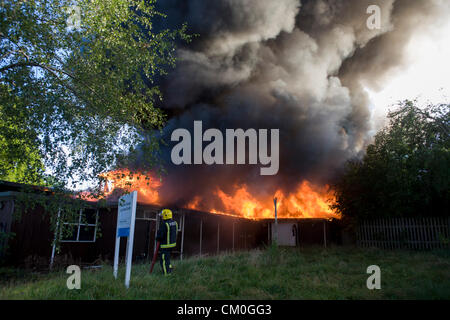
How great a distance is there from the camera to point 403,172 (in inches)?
641

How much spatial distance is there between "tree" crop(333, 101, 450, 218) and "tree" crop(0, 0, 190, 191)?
13.4 metres

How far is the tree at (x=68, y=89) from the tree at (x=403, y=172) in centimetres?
1338

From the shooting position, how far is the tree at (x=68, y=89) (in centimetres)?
679

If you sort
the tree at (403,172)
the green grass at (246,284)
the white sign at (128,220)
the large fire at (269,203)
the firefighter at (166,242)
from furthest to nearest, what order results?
the large fire at (269,203) < the tree at (403,172) < the firefighter at (166,242) < the white sign at (128,220) < the green grass at (246,284)

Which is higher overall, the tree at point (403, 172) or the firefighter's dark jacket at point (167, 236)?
the tree at point (403, 172)

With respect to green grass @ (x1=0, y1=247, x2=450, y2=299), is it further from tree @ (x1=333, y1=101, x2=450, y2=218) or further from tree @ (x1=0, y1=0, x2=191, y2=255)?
tree @ (x1=333, y1=101, x2=450, y2=218)

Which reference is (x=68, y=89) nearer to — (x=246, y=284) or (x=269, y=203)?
(x=246, y=284)

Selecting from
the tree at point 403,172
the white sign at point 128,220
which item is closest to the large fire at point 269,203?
the tree at point 403,172

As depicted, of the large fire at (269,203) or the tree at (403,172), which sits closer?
the tree at (403,172)

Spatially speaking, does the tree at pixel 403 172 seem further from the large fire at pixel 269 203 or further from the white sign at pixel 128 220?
the white sign at pixel 128 220

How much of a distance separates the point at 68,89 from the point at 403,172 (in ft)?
54.0

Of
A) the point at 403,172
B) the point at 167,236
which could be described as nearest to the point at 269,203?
the point at 403,172
